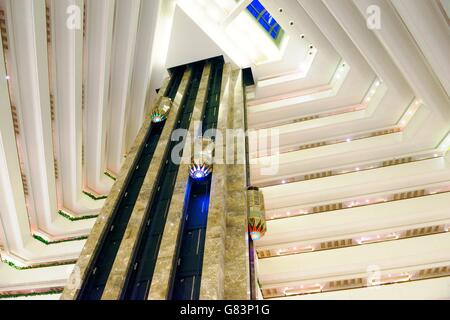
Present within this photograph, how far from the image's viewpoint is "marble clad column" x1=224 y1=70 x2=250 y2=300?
3887 millimetres

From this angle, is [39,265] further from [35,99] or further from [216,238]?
[216,238]

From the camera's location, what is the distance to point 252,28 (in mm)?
10406

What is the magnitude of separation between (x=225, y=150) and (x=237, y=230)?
194 cm

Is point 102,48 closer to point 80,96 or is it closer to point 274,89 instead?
point 80,96

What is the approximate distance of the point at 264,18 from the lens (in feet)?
34.2

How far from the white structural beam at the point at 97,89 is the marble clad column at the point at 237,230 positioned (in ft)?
11.9

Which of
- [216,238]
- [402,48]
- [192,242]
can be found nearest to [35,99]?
[192,242]

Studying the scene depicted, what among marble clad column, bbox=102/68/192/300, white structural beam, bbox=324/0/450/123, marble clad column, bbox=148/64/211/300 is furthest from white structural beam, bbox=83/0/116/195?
white structural beam, bbox=324/0/450/123

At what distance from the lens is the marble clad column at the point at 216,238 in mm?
3713

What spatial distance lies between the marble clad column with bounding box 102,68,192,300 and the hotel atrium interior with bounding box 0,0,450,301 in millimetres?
29

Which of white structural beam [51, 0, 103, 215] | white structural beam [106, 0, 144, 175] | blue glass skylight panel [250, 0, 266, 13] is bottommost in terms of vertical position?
white structural beam [51, 0, 103, 215]

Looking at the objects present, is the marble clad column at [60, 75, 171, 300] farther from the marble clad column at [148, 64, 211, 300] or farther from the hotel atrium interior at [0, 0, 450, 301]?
the marble clad column at [148, 64, 211, 300]

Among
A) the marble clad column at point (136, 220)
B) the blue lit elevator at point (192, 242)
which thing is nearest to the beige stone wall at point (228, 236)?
the blue lit elevator at point (192, 242)
